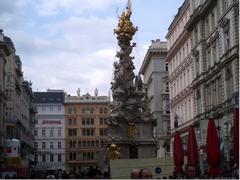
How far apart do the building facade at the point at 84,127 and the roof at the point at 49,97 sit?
208 centimetres

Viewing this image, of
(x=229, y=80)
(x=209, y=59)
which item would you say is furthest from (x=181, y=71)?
(x=229, y=80)

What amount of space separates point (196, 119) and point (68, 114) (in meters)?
108

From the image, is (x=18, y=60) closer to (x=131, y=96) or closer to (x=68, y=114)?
(x=68, y=114)

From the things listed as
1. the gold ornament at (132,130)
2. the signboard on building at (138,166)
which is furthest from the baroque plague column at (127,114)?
the signboard on building at (138,166)

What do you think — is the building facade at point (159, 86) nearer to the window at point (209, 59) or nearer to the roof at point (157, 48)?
the roof at point (157, 48)

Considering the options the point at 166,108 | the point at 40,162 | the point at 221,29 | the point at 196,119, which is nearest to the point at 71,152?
the point at 40,162

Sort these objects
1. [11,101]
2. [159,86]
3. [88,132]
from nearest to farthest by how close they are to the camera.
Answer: [11,101] → [159,86] → [88,132]

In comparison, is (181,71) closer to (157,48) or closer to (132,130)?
(157,48)

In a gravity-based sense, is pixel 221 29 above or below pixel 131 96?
above

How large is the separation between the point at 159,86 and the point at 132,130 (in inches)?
2322

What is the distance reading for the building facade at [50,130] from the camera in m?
169

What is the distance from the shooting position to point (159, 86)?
110 m

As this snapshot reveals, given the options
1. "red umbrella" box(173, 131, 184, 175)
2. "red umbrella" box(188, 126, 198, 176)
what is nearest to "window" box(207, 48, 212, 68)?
"red umbrella" box(173, 131, 184, 175)

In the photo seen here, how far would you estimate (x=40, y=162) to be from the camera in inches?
6511
